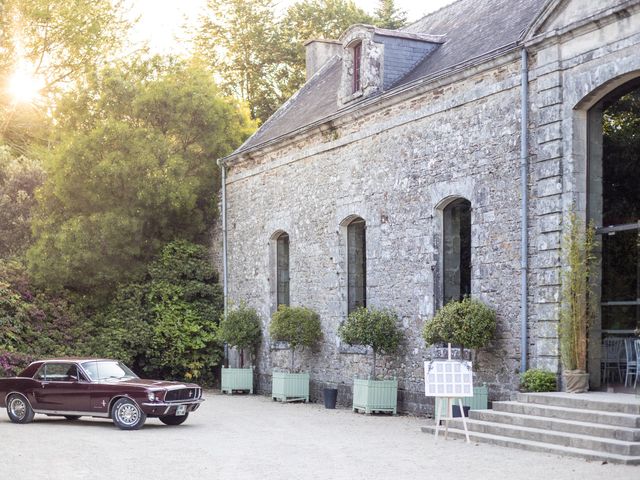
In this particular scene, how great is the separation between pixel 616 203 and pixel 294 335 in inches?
338

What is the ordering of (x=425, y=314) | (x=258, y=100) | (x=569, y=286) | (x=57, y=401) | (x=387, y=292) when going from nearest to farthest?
1. (x=569, y=286)
2. (x=57, y=401)
3. (x=425, y=314)
4. (x=387, y=292)
5. (x=258, y=100)

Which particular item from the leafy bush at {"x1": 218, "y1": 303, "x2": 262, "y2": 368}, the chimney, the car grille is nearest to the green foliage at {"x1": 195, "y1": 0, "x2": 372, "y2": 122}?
the chimney

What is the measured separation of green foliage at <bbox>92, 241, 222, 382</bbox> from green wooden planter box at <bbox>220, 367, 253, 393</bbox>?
4.14ft

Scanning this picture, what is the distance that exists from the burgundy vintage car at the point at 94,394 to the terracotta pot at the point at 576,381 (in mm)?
5998

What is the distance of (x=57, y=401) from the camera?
51.8 feet

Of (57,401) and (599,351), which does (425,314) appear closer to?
(599,351)

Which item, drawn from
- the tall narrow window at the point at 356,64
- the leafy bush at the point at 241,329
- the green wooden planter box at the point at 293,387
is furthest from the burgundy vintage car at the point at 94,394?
the tall narrow window at the point at 356,64

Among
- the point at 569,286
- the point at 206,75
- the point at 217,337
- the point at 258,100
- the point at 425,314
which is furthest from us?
the point at 258,100

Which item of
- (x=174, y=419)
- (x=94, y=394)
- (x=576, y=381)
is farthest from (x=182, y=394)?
(x=576, y=381)

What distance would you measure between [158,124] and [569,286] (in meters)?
14.7

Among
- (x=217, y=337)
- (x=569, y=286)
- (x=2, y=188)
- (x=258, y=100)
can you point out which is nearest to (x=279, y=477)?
(x=569, y=286)

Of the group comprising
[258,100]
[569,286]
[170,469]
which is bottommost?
[170,469]

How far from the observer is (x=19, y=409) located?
53.4ft

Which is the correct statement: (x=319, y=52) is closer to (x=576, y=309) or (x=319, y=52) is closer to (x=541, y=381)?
(x=576, y=309)
